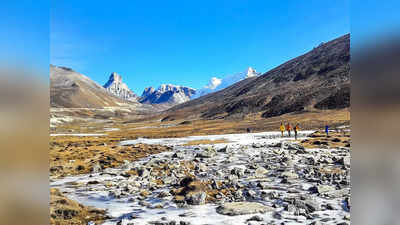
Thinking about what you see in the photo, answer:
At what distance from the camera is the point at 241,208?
4938 millimetres

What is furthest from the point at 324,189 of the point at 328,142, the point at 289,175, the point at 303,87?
the point at 303,87

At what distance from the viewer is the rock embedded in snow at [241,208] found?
480 cm

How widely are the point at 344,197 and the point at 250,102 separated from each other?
90651 mm

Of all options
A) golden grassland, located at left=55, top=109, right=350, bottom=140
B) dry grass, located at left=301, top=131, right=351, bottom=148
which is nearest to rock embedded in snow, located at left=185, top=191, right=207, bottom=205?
dry grass, located at left=301, top=131, right=351, bottom=148

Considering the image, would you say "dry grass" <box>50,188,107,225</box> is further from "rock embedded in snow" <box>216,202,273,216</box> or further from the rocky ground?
"rock embedded in snow" <box>216,202,273,216</box>

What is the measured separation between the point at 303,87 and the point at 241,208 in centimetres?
9340

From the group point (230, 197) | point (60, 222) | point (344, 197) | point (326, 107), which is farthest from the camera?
point (326, 107)

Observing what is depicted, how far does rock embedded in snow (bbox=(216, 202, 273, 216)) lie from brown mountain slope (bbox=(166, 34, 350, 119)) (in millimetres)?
61030

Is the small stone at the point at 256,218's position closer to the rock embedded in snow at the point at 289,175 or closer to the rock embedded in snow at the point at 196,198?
the rock embedded in snow at the point at 196,198

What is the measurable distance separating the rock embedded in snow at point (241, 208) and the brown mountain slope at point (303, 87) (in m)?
61.0
